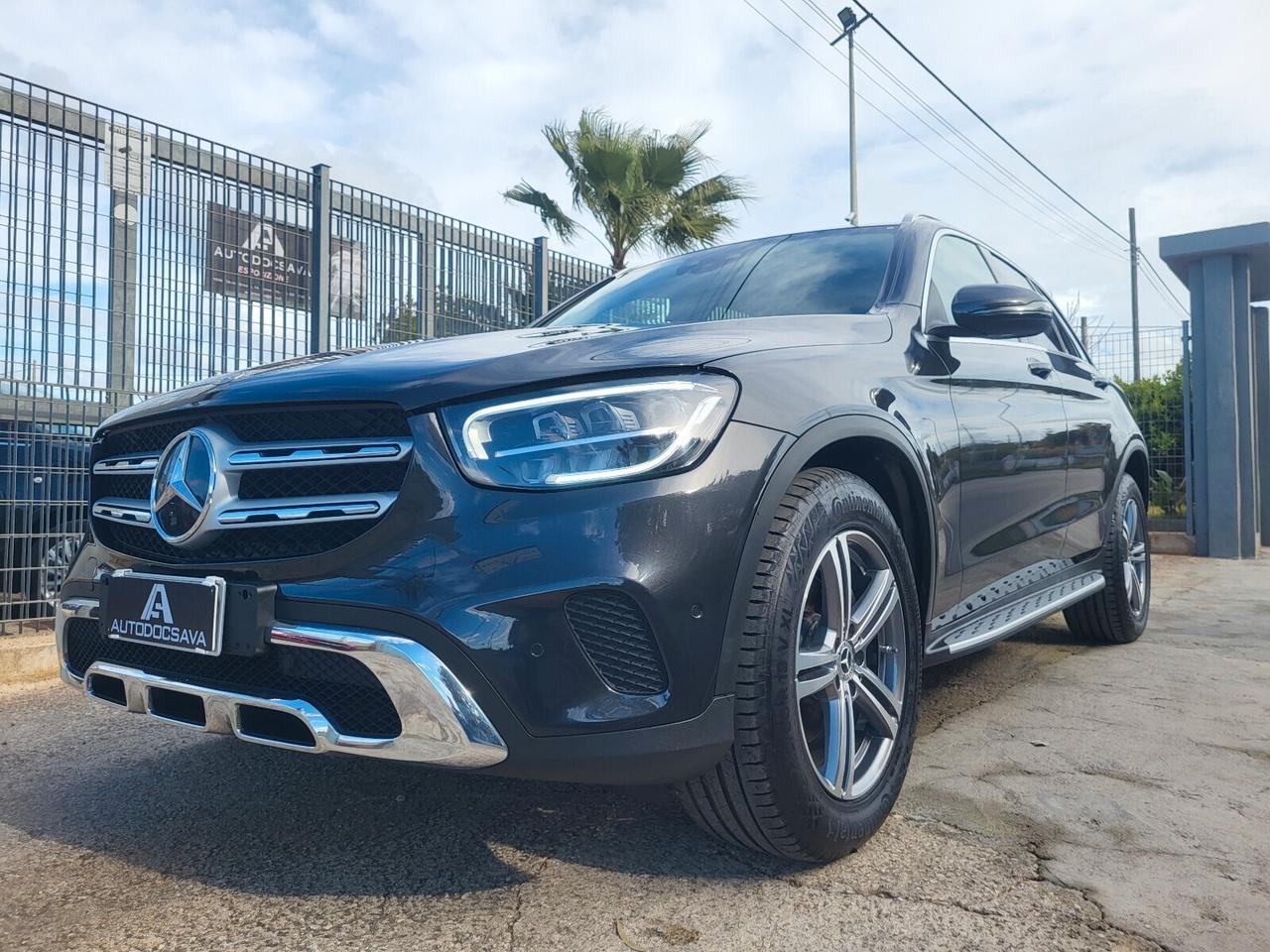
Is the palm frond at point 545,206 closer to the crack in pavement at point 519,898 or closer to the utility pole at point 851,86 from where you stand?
the utility pole at point 851,86

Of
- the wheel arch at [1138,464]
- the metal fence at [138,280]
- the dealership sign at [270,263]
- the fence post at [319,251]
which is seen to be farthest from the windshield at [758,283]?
the fence post at [319,251]

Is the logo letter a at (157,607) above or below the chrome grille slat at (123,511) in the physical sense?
below

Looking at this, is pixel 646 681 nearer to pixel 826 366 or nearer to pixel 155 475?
pixel 826 366

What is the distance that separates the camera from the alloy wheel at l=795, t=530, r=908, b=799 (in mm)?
2049

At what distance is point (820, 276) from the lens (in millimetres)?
2992

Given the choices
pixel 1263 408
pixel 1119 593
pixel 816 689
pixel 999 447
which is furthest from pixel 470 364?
pixel 1263 408

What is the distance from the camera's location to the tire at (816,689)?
1.82 metres

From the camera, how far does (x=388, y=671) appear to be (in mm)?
1673

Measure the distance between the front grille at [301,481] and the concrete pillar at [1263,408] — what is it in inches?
433

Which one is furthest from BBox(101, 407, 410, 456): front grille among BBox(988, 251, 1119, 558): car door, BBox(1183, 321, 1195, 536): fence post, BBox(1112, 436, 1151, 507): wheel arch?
BBox(1183, 321, 1195, 536): fence post

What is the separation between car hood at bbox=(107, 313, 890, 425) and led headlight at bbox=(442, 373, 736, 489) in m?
0.04

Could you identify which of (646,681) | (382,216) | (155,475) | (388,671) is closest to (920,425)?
(646,681)

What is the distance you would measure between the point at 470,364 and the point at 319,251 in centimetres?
522

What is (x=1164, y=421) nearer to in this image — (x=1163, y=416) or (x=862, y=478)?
(x=1163, y=416)
